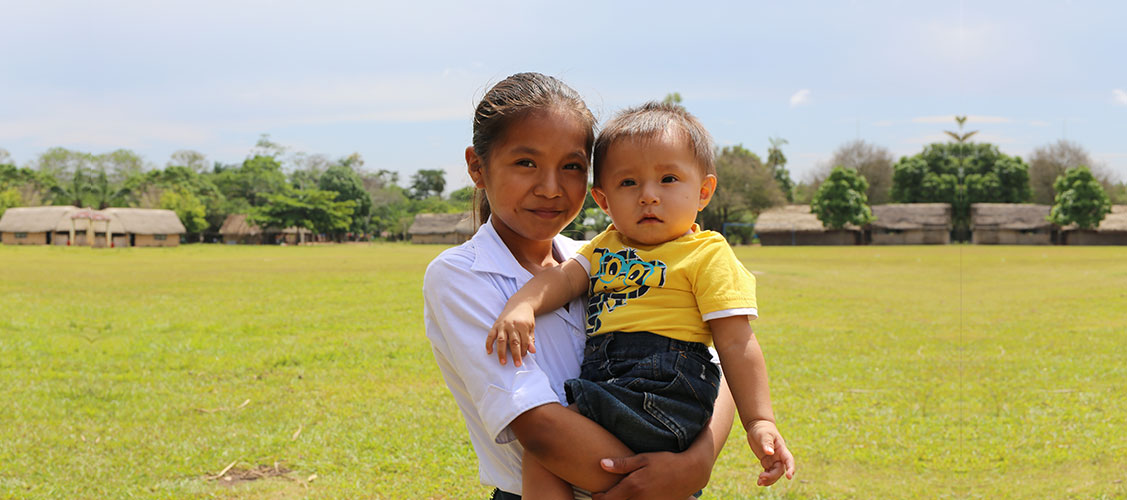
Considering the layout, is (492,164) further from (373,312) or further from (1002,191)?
(1002,191)

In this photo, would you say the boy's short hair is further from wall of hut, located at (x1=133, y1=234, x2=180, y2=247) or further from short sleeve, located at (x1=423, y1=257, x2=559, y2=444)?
wall of hut, located at (x1=133, y1=234, x2=180, y2=247)

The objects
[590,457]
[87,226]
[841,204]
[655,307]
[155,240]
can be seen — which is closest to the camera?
[590,457]

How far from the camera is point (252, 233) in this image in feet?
190

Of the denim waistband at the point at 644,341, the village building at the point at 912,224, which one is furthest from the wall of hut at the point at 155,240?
the denim waistband at the point at 644,341

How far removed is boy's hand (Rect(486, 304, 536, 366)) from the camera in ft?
5.42

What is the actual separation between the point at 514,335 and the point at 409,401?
5749 millimetres

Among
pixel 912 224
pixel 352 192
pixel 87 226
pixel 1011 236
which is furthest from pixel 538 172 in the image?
pixel 352 192

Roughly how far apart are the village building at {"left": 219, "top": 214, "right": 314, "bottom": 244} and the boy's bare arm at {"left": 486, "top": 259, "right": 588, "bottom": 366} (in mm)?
58411

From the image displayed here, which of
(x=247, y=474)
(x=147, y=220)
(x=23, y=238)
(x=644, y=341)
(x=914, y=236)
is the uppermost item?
(x=147, y=220)

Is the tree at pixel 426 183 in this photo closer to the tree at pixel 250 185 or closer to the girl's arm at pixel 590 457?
the tree at pixel 250 185

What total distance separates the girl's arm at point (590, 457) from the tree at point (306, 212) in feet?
189

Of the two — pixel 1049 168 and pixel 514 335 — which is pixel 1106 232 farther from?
pixel 514 335

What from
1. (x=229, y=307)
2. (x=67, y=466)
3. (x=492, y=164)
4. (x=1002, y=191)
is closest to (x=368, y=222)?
(x=1002, y=191)

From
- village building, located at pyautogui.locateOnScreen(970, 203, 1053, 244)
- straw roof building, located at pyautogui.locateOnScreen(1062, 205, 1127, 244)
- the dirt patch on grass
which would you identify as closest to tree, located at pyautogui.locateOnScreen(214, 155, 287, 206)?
village building, located at pyautogui.locateOnScreen(970, 203, 1053, 244)
